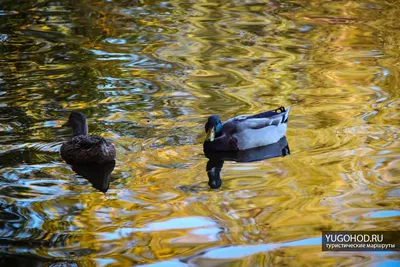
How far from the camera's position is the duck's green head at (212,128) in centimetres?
954

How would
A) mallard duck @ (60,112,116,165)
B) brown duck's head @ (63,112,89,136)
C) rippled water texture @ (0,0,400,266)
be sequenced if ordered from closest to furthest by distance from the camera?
1. rippled water texture @ (0,0,400,266)
2. mallard duck @ (60,112,116,165)
3. brown duck's head @ (63,112,89,136)

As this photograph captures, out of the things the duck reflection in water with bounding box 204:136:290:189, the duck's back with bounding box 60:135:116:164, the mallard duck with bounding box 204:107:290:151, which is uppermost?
the duck's back with bounding box 60:135:116:164

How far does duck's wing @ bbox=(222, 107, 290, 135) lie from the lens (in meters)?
9.77

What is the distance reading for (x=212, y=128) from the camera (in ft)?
31.5

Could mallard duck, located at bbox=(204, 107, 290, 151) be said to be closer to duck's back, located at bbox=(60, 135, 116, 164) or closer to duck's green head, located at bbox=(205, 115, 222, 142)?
duck's green head, located at bbox=(205, 115, 222, 142)

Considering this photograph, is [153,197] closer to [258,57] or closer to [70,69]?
[70,69]

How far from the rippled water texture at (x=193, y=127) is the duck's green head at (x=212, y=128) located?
7.8 inches

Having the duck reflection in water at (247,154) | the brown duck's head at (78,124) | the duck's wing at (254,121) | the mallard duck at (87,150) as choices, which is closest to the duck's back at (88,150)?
the mallard duck at (87,150)

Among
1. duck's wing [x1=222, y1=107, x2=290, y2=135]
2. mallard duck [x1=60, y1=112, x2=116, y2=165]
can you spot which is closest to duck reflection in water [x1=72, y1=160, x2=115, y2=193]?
mallard duck [x1=60, y1=112, x2=116, y2=165]

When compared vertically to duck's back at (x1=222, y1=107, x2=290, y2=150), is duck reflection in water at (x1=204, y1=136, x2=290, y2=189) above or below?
below

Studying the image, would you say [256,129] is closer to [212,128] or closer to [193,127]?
[212,128]

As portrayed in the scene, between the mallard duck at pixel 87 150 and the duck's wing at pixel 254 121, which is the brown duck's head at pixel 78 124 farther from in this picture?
the duck's wing at pixel 254 121

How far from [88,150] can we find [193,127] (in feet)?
5.31

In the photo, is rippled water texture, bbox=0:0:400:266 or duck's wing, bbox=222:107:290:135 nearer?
rippled water texture, bbox=0:0:400:266
